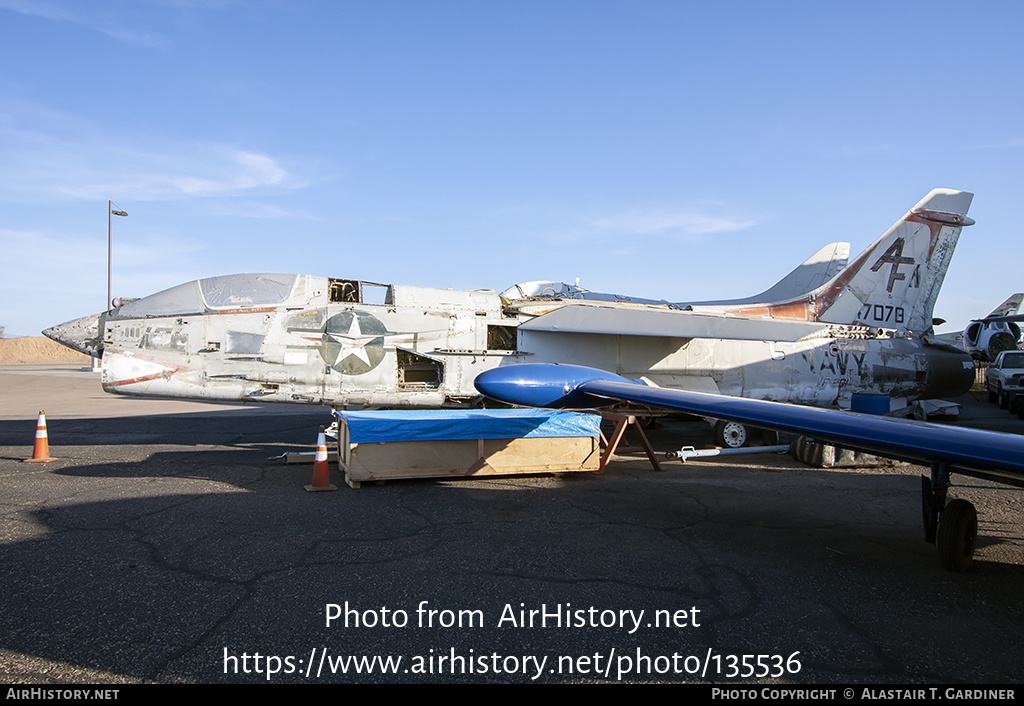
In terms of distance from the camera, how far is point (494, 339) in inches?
425

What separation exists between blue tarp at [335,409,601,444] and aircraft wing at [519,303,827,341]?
2.66m

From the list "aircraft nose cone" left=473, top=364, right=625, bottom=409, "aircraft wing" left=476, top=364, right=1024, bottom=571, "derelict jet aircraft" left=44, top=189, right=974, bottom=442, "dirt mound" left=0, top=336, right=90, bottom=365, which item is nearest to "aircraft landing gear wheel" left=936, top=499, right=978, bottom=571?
"aircraft wing" left=476, top=364, right=1024, bottom=571

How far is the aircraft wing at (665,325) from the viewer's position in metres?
10.4

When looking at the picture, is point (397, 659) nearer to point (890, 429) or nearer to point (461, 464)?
point (890, 429)

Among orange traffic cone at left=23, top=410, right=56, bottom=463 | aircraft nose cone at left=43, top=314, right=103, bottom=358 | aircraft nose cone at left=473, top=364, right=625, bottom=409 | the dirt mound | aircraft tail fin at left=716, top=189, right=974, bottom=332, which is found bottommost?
the dirt mound

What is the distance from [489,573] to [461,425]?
128 inches

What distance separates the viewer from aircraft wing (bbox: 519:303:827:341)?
34.2 ft

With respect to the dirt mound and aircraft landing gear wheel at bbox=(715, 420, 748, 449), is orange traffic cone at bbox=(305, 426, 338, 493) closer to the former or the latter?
aircraft landing gear wheel at bbox=(715, 420, 748, 449)

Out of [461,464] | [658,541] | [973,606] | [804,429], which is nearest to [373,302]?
[461,464]

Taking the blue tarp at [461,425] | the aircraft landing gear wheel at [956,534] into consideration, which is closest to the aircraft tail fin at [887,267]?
the blue tarp at [461,425]

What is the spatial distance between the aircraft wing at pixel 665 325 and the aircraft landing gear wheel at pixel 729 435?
1.87 meters

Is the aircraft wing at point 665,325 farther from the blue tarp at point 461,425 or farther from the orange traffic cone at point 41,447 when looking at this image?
the orange traffic cone at point 41,447

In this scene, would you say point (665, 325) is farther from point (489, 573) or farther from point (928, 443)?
point (489, 573)

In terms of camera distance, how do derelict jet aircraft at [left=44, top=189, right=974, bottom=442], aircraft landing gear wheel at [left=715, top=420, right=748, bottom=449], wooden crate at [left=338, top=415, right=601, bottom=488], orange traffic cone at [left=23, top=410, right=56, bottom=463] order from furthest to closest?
aircraft landing gear wheel at [left=715, top=420, right=748, bottom=449]
derelict jet aircraft at [left=44, top=189, right=974, bottom=442]
orange traffic cone at [left=23, top=410, right=56, bottom=463]
wooden crate at [left=338, top=415, right=601, bottom=488]
